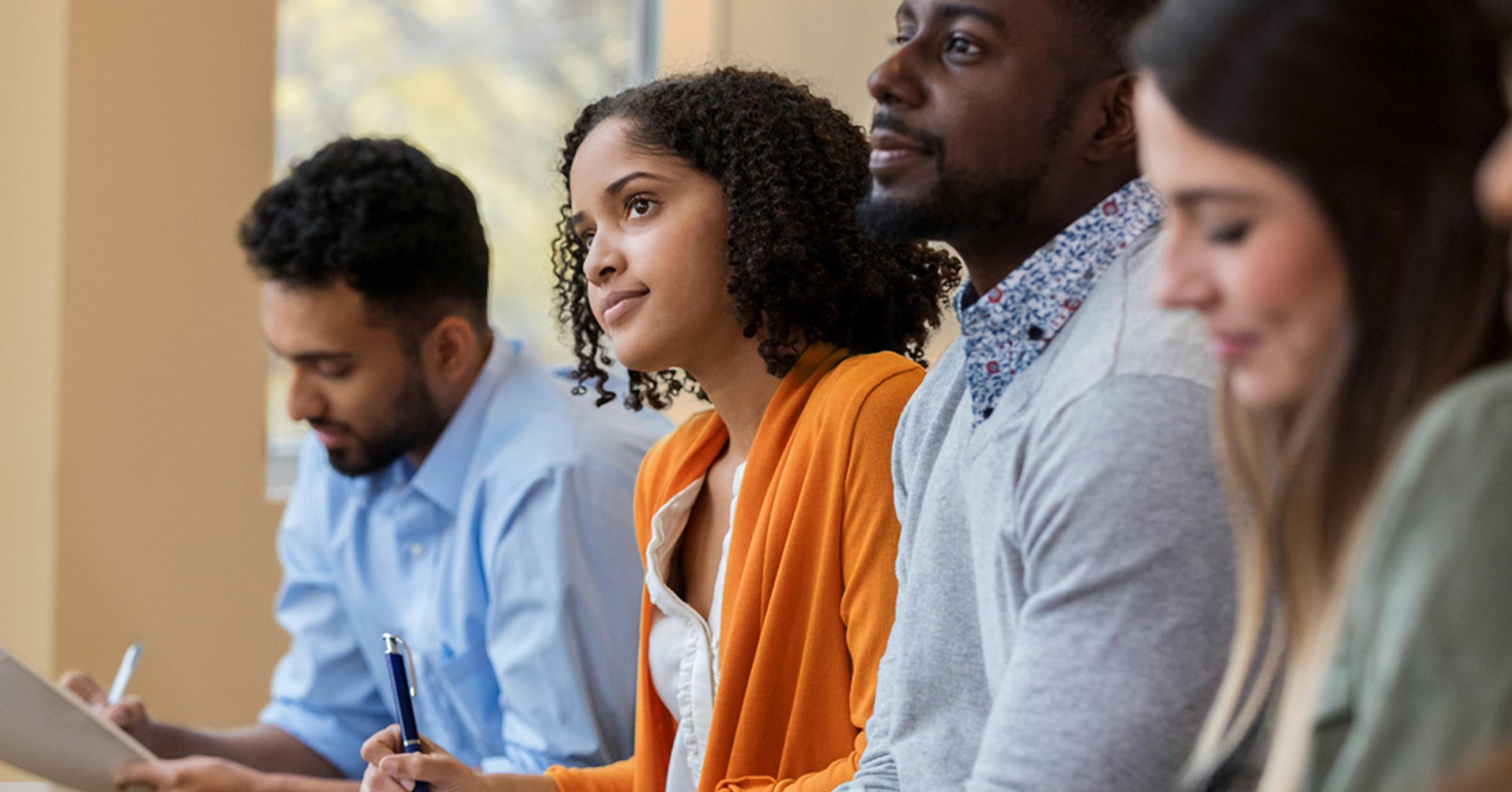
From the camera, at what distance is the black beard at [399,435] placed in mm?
1951

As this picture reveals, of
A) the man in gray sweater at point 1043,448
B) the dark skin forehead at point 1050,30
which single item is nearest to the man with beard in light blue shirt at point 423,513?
the man in gray sweater at point 1043,448

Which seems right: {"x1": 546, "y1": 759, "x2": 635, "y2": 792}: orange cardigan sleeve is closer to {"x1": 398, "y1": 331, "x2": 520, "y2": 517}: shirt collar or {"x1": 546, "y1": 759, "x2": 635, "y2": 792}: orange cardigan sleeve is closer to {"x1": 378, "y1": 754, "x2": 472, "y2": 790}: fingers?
{"x1": 378, "y1": 754, "x2": 472, "y2": 790}: fingers

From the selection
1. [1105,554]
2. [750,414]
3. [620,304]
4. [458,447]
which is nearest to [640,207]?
[620,304]

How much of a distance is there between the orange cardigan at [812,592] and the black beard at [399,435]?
771 millimetres

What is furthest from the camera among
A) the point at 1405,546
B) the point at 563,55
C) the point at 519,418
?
the point at 563,55

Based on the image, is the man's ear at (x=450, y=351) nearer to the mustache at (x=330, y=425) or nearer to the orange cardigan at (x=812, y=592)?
the mustache at (x=330, y=425)

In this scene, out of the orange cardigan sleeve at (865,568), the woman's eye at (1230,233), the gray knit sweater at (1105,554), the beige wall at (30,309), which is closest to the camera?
the woman's eye at (1230,233)

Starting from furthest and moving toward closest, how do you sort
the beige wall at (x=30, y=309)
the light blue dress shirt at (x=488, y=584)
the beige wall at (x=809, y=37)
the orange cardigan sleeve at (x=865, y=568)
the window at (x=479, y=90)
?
the beige wall at (x=809, y=37), the window at (x=479, y=90), the beige wall at (x=30, y=309), the light blue dress shirt at (x=488, y=584), the orange cardigan sleeve at (x=865, y=568)

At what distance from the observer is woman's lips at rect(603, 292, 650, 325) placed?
139cm

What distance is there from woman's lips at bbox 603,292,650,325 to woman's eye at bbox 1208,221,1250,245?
78 cm

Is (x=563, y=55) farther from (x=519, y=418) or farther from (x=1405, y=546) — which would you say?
(x=1405, y=546)

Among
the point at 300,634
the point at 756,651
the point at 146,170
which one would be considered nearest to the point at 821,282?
the point at 756,651

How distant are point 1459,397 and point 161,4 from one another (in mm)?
2273

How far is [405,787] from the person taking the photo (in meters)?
1.37
